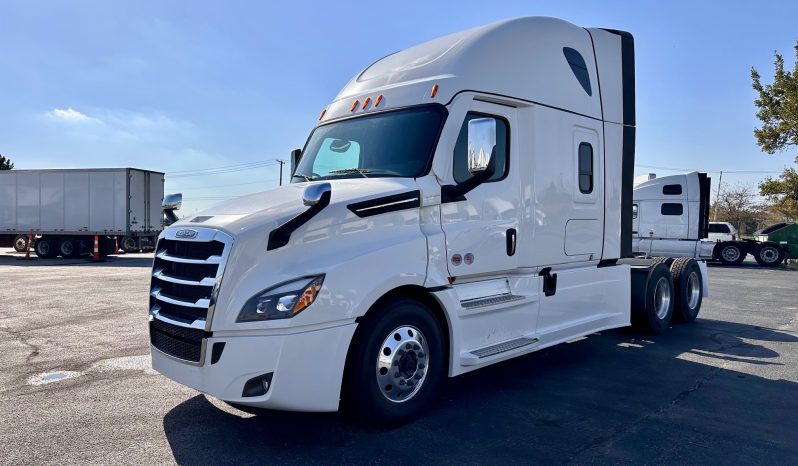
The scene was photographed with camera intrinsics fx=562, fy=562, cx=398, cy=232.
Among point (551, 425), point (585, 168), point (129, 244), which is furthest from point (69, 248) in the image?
point (551, 425)

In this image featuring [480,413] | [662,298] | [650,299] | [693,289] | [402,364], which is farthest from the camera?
[693,289]

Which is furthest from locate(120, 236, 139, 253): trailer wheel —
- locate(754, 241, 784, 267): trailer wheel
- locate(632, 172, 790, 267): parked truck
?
locate(754, 241, 784, 267): trailer wheel

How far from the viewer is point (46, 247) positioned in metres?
26.2

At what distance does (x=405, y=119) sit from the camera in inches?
198

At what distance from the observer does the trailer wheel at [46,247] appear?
26.2m

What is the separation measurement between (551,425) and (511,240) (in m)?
1.71

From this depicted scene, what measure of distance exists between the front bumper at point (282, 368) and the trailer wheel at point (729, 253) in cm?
2730

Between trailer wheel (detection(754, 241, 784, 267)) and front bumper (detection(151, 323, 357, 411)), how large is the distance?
28.3 metres

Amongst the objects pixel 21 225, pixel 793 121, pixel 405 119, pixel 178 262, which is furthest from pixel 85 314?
pixel 793 121

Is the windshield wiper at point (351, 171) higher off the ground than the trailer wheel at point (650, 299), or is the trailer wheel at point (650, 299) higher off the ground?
the windshield wiper at point (351, 171)

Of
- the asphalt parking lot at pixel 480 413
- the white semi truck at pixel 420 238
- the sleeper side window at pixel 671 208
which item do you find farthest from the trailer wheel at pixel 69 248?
the sleeper side window at pixel 671 208

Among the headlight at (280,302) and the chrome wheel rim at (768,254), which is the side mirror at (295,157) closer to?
the headlight at (280,302)

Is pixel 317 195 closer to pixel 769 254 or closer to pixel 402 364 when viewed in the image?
pixel 402 364

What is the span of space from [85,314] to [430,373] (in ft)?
25.6
